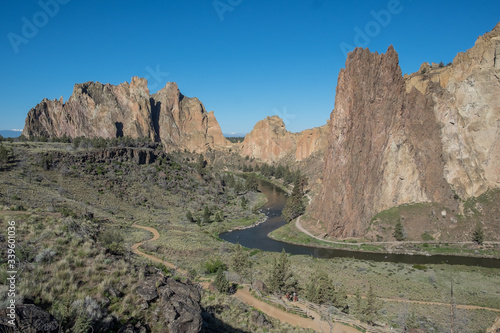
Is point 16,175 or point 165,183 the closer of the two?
point 16,175

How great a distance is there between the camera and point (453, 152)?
2263 inches

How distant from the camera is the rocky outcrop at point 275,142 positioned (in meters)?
157

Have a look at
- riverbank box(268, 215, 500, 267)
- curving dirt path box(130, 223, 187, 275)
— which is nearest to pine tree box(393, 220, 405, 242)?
riverbank box(268, 215, 500, 267)

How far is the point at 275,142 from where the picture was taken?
174625 millimetres

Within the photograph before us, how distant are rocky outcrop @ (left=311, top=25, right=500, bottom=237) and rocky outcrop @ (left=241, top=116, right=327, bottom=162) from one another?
298ft

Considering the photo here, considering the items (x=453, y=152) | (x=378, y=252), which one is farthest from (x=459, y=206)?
(x=378, y=252)

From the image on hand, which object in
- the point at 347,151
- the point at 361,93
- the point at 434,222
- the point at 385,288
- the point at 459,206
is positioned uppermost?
the point at 361,93

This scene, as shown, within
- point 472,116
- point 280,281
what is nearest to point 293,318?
point 280,281

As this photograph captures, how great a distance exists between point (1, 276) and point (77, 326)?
3518mm

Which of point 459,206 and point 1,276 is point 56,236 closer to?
point 1,276

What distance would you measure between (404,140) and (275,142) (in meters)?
118

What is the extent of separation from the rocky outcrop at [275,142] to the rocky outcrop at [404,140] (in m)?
90.8

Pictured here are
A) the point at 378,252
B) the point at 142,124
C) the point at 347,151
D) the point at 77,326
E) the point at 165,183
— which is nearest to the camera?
the point at 77,326

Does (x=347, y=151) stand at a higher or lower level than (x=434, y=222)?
higher
